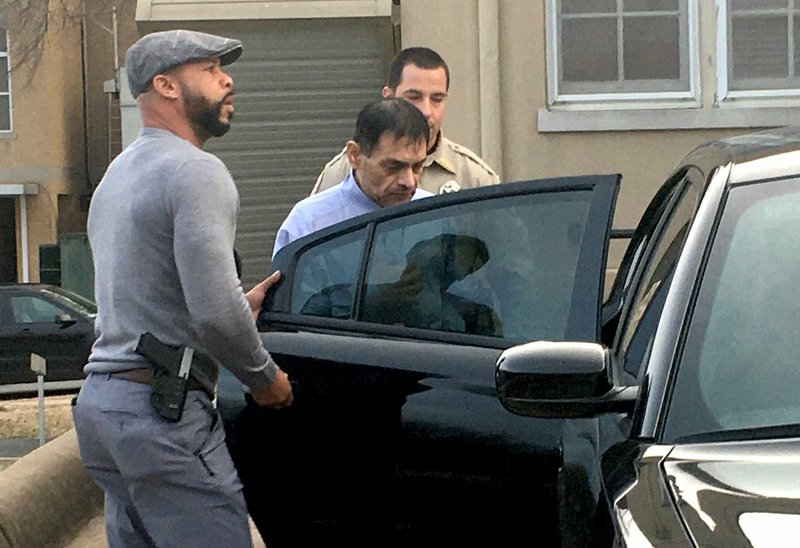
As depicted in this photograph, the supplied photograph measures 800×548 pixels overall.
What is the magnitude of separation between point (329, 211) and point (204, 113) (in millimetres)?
840

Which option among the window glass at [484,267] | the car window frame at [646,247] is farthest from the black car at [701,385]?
the window glass at [484,267]

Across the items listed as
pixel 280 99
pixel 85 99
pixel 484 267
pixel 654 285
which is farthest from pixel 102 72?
pixel 654 285

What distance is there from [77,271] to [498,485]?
2223cm

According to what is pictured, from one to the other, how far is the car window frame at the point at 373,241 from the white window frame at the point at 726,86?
21.1ft

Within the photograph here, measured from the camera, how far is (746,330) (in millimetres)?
2764

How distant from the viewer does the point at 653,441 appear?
267cm

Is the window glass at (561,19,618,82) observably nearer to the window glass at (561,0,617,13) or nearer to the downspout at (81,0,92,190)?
the window glass at (561,0,617,13)

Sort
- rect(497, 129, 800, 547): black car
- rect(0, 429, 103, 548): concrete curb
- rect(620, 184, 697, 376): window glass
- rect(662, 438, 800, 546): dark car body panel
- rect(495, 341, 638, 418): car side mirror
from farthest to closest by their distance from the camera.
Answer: rect(0, 429, 103, 548): concrete curb → rect(620, 184, 697, 376): window glass → rect(495, 341, 638, 418): car side mirror → rect(497, 129, 800, 547): black car → rect(662, 438, 800, 546): dark car body panel

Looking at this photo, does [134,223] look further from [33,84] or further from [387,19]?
[33,84]

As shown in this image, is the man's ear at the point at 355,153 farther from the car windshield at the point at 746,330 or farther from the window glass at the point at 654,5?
the window glass at the point at 654,5

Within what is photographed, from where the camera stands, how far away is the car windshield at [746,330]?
2.67 m

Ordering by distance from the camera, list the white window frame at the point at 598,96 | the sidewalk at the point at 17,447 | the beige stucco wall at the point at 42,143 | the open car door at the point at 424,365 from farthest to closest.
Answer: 1. the beige stucco wall at the point at 42,143
2. the sidewalk at the point at 17,447
3. the white window frame at the point at 598,96
4. the open car door at the point at 424,365

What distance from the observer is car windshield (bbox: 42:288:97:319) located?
20.2 m

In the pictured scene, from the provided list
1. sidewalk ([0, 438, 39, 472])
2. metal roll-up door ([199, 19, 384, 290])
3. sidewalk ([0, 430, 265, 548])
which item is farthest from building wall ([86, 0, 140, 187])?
sidewalk ([0, 430, 265, 548])
